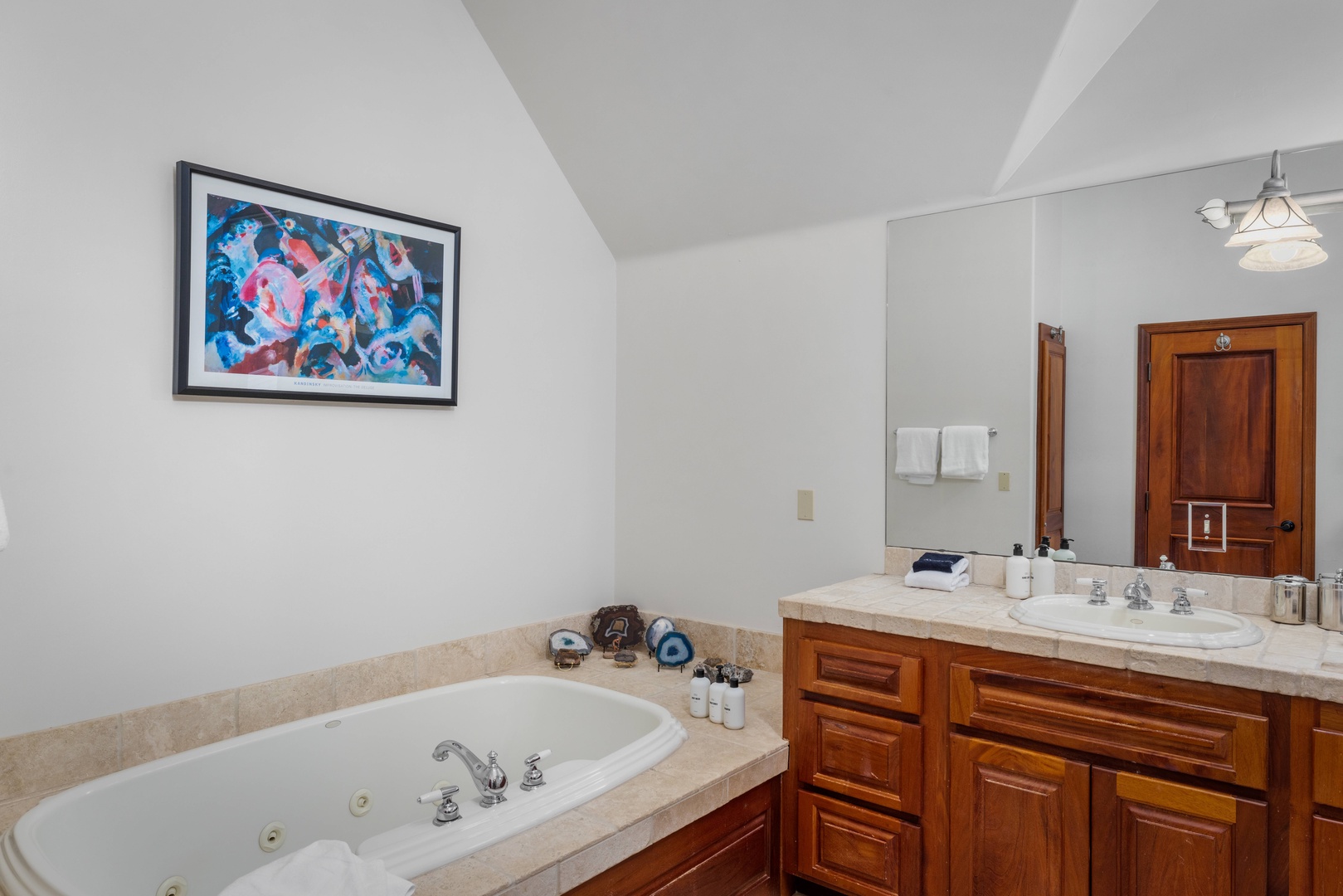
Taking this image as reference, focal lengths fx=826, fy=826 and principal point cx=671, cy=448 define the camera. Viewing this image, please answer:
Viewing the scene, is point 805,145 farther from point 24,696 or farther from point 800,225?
point 24,696

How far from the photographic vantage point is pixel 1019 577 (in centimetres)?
230

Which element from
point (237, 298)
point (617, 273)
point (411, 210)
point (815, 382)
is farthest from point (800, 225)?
point (237, 298)

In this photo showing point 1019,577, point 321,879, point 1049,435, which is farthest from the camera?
point 1049,435

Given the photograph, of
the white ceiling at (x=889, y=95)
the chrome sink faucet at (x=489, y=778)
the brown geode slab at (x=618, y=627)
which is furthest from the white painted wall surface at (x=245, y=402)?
the chrome sink faucet at (x=489, y=778)

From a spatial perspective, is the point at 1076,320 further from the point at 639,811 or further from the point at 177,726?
the point at 177,726

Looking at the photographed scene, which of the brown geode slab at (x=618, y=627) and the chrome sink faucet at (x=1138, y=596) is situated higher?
the chrome sink faucet at (x=1138, y=596)

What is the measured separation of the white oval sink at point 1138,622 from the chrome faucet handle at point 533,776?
121 cm

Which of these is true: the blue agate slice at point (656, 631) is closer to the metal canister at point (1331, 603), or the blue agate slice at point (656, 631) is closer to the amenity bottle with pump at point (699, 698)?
the amenity bottle with pump at point (699, 698)

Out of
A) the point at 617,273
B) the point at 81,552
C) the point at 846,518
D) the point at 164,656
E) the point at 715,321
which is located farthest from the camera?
the point at 617,273

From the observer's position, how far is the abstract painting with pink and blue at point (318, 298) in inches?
84.0

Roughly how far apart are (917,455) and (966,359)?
1.09 feet

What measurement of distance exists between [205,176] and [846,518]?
6.97 feet

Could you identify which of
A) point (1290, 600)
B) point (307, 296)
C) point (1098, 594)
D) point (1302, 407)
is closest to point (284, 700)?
point (307, 296)

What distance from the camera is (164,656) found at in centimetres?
205
